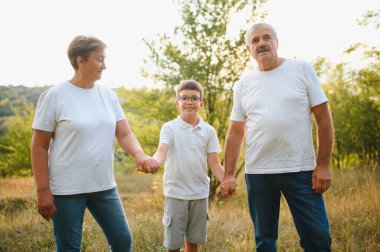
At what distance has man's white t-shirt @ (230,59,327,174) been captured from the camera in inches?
107

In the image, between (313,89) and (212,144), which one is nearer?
(313,89)

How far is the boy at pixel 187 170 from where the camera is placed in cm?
321

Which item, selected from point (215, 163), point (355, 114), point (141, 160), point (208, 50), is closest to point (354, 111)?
point (355, 114)

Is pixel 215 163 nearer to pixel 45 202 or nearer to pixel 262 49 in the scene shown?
pixel 262 49

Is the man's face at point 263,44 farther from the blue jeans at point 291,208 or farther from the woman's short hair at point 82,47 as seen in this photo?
the woman's short hair at point 82,47

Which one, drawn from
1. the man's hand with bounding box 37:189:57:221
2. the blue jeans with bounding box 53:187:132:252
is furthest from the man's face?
the man's hand with bounding box 37:189:57:221

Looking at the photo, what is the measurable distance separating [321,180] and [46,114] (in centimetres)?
210

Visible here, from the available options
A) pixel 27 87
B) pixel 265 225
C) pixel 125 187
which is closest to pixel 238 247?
pixel 265 225

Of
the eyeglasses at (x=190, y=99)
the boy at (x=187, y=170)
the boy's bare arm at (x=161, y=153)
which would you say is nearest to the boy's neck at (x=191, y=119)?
the boy at (x=187, y=170)

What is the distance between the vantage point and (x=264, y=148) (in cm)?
280

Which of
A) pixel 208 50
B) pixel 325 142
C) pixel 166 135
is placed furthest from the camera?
pixel 208 50

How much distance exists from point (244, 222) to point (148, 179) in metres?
17.3

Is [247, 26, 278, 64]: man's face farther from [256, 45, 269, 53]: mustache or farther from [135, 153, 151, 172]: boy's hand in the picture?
[135, 153, 151, 172]: boy's hand

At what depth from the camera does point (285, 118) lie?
2.73m
